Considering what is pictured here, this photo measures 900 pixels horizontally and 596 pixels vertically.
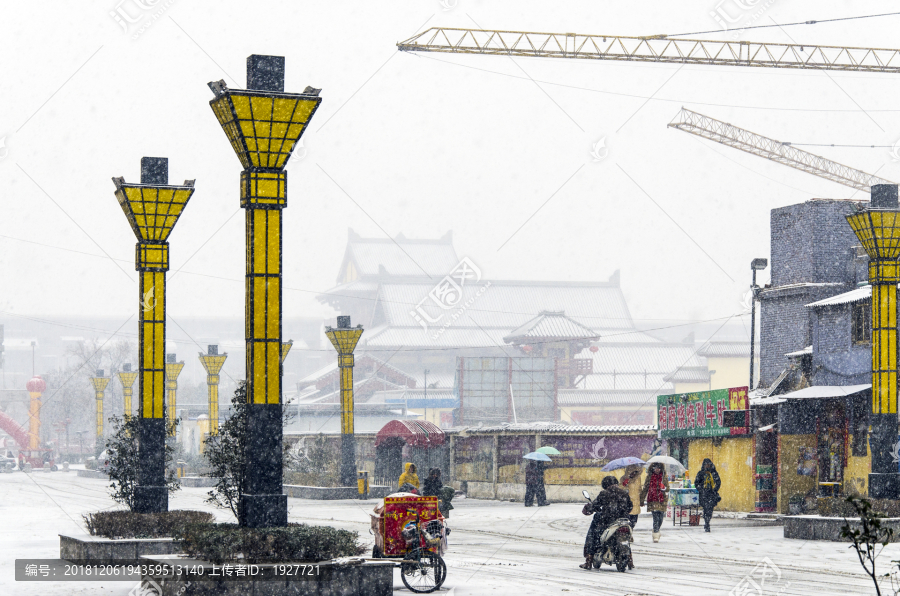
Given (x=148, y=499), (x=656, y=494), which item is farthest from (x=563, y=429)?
(x=148, y=499)

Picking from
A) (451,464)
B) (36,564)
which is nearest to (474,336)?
(451,464)

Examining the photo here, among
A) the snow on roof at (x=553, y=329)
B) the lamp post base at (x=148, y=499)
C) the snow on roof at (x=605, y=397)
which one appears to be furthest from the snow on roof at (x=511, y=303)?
the lamp post base at (x=148, y=499)

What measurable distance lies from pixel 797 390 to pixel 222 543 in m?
22.1

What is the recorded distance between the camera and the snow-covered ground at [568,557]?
594 inches

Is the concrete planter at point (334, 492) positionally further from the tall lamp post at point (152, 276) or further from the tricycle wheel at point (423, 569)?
the tricycle wheel at point (423, 569)

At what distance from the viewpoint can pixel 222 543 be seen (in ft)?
42.4

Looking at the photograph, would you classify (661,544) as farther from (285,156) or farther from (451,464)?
(451,464)

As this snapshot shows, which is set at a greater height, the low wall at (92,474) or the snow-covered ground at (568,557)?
the snow-covered ground at (568,557)

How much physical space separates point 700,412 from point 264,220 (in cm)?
2491

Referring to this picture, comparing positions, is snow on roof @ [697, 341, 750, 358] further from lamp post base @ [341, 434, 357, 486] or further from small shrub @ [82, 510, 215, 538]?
small shrub @ [82, 510, 215, 538]

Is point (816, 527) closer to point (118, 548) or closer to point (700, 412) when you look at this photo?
point (118, 548)

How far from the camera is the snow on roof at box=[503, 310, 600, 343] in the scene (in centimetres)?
8856

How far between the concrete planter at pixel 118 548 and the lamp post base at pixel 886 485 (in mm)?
12828

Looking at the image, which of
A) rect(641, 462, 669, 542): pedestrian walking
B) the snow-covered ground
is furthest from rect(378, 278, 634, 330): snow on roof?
rect(641, 462, 669, 542): pedestrian walking
